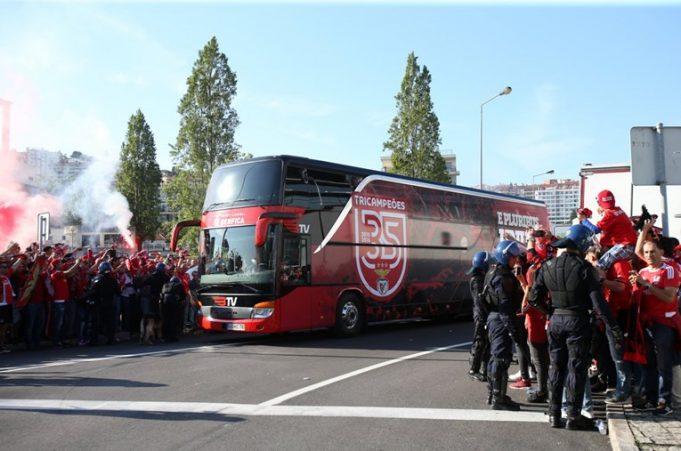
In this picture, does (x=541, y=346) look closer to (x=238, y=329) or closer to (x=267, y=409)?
(x=267, y=409)

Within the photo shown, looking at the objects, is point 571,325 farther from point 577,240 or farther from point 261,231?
point 261,231

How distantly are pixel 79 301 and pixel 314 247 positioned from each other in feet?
18.0

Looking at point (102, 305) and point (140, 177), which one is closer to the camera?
point (102, 305)

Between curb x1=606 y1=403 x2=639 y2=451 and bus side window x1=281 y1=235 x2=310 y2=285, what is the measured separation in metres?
7.24

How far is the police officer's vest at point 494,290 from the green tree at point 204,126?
1526 inches

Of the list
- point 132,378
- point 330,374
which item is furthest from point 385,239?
point 132,378

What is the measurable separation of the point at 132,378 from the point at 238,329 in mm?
3598

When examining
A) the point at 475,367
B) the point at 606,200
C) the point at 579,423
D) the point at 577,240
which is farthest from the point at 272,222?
the point at 579,423

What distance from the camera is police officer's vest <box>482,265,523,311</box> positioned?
6762mm

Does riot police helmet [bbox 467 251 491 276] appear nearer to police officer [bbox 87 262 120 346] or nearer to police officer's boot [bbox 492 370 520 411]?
police officer's boot [bbox 492 370 520 411]

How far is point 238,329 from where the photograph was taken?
40.2 feet

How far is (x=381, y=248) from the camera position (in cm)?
1464

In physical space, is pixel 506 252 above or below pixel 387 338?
above

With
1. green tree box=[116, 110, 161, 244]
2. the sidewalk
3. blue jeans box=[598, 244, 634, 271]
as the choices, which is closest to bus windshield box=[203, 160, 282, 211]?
blue jeans box=[598, 244, 634, 271]
